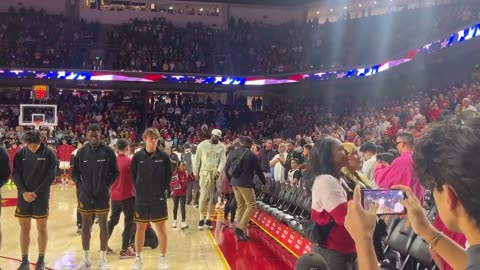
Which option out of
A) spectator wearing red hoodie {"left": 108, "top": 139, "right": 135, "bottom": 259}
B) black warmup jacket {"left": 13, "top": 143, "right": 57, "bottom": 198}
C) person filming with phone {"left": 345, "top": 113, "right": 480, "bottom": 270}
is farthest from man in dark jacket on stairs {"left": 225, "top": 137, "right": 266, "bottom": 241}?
person filming with phone {"left": 345, "top": 113, "right": 480, "bottom": 270}

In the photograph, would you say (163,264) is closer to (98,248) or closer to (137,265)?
(137,265)

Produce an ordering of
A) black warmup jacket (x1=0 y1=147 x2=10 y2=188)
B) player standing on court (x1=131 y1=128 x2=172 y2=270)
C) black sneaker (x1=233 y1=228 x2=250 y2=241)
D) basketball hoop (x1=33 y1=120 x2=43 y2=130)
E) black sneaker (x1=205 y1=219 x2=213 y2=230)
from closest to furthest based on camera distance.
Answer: black warmup jacket (x1=0 y1=147 x2=10 y2=188)
player standing on court (x1=131 y1=128 x2=172 y2=270)
black sneaker (x1=233 y1=228 x2=250 y2=241)
black sneaker (x1=205 y1=219 x2=213 y2=230)
basketball hoop (x1=33 y1=120 x2=43 y2=130)

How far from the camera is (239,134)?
22.0 m

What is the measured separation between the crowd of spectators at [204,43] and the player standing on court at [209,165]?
13.1 m

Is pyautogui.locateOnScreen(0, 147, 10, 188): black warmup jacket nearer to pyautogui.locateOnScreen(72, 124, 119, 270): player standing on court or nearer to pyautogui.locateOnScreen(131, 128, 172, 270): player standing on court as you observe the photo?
pyautogui.locateOnScreen(72, 124, 119, 270): player standing on court

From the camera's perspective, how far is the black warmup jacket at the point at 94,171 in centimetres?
592

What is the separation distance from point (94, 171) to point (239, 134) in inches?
635

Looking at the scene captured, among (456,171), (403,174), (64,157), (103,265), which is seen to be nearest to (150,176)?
(103,265)

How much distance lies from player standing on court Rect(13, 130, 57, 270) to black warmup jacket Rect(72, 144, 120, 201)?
1.08ft

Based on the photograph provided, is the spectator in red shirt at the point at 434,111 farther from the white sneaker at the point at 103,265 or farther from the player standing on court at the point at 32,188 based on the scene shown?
the player standing on court at the point at 32,188

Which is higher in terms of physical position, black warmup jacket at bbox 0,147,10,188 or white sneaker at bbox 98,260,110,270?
black warmup jacket at bbox 0,147,10,188

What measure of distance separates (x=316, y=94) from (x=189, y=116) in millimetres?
6548

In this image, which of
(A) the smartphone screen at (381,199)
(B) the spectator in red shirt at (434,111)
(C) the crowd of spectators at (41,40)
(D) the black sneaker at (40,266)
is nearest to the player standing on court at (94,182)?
(D) the black sneaker at (40,266)

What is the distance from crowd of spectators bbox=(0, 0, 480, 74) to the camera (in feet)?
71.6
